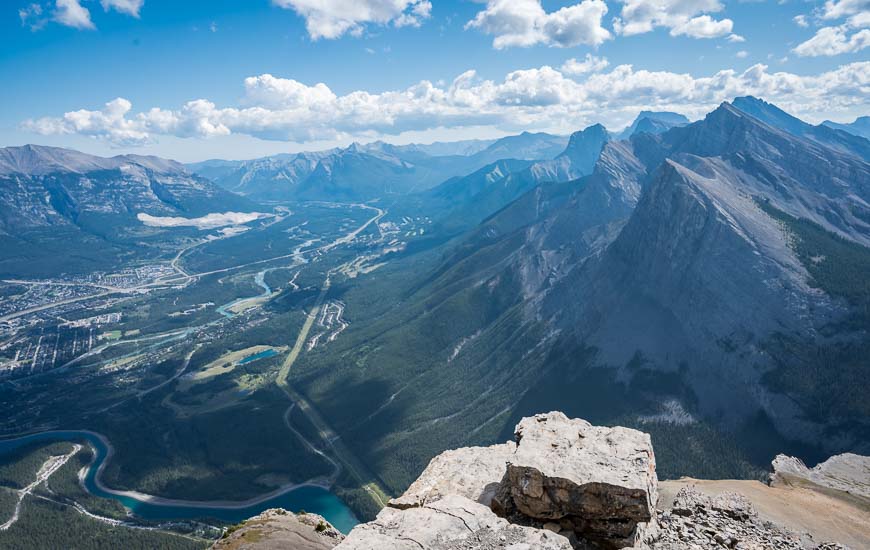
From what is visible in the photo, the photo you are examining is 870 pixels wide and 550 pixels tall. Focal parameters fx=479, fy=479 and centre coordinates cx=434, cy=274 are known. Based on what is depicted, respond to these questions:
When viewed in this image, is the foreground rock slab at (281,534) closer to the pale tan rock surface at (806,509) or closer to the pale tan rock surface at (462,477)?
the pale tan rock surface at (462,477)

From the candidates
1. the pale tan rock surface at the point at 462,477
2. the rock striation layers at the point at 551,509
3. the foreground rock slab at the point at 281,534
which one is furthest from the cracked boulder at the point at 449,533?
the foreground rock slab at the point at 281,534

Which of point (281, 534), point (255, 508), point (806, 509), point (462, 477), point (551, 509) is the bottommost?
point (255, 508)

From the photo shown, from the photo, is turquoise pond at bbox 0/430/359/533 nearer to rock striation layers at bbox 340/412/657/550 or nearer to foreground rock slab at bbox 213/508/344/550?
foreground rock slab at bbox 213/508/344/550

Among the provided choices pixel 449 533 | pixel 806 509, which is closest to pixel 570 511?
pixel 449 533

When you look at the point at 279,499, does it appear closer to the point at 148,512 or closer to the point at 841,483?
the point at 148,512

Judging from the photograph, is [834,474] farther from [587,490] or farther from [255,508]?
[255,508]

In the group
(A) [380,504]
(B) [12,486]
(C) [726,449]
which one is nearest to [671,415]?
(C) [726,449]
